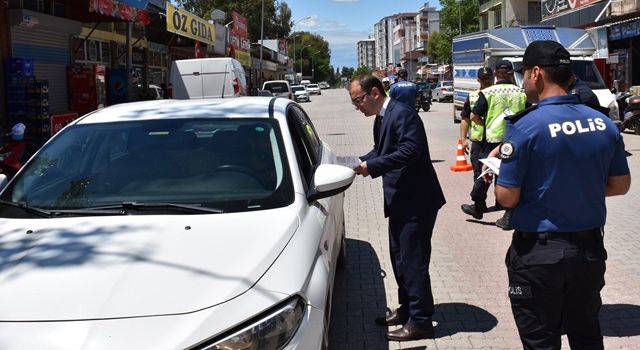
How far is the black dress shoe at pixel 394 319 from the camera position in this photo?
4.35 metres

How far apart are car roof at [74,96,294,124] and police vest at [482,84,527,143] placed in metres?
3.36

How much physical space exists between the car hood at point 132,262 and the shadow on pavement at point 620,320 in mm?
2573

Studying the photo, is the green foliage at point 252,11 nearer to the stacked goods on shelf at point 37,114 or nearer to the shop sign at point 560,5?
the shop sign at point 560,5

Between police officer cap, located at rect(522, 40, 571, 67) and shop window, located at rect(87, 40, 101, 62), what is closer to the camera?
police officer cap, located at rect(522, 40, 571, 67)

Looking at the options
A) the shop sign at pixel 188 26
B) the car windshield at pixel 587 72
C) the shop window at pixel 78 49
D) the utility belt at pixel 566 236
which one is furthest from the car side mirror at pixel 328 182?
the shop sign at pixel 188 26

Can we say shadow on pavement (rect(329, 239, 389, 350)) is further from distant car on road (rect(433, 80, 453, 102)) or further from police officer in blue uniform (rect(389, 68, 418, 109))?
distant car on road (rect(433, 80, 453, 102))

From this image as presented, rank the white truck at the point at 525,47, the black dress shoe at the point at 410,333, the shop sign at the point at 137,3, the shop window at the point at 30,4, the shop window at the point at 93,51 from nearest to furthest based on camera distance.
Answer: the black dress shoe at the point at 410,333 → the shop sign at the point at 137,3 → the white truck at the point at 525,47 → the shop window at the point at 30,4 → the shop window at the point at 93,51

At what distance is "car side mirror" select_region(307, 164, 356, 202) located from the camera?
3.45 meters

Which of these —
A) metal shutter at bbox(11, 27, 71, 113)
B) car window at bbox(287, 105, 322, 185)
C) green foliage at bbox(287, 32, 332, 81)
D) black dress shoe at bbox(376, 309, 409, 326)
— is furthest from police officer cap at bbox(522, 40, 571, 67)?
green foliage at bbox(287, 32, 332, 81)

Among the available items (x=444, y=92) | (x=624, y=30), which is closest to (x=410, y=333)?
(x=624, y=30)

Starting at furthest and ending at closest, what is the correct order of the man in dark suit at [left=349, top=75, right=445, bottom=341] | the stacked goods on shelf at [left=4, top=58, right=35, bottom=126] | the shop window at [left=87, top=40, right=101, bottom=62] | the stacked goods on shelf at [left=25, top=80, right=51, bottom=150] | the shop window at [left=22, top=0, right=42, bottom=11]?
the shop window at [left=87, top=40, right=101, bottom=62] < the shop window at [left=22, top=0, right=42, bottom=11] < the stacked goods on shelf at [left=25, top=80, right=51, bottom=150] < the stacked goods on shelf at [left=4, top=58, right=35, bottom=126] < the man in dark suit at [left=349, top=75, right=445, bottom=341]

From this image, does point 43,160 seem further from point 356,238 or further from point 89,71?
point 89,71

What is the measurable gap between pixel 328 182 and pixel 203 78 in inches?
654

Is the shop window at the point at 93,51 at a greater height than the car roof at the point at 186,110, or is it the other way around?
the shop window at the point at 93,51
